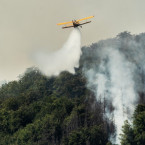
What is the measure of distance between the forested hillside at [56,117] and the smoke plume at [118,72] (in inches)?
123

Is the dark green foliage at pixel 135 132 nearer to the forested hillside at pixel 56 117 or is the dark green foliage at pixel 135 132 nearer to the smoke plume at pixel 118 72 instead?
the smoke plume at pixel 118 72

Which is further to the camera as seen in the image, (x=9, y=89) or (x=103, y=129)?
(x=9, y=89)

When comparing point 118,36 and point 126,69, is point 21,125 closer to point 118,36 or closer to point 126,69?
point 126,69

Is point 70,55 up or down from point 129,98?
up

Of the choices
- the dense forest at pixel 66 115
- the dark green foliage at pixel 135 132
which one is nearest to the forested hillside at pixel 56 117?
the dense forest at pixel 66 115

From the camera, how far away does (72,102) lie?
423ft

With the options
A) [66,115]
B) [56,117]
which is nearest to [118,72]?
→ [66,115]

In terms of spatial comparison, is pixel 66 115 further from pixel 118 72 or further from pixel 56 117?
pixel 118 72

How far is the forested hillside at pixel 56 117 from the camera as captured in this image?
346 feet

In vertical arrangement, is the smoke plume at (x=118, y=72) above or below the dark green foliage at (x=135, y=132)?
above

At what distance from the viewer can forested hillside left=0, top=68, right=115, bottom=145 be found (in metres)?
106

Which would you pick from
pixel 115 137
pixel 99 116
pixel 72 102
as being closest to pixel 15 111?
pixel 72 102

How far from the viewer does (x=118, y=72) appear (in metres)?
130

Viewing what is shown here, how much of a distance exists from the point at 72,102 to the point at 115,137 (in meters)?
26.0
